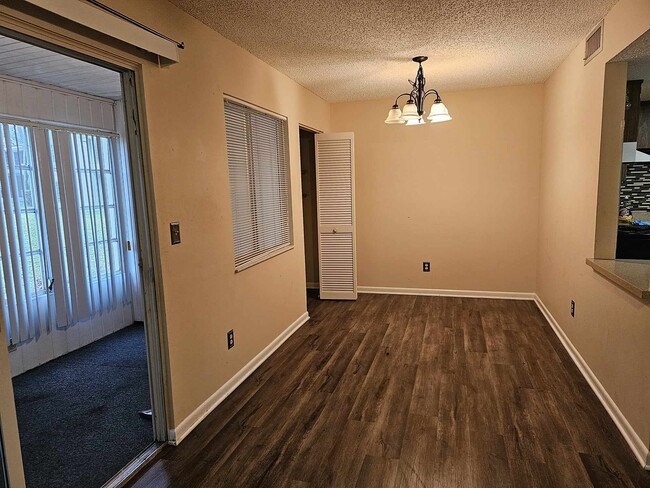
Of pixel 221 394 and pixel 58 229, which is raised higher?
pixel 58 229

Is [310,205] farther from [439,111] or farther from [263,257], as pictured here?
[439,111]

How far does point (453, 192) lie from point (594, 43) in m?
2.30

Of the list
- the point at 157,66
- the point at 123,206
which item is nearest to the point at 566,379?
the point at 157,66

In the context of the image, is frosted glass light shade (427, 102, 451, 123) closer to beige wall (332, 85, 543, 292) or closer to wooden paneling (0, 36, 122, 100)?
beige wall (332, 85, 543, 292)

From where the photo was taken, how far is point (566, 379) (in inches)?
114

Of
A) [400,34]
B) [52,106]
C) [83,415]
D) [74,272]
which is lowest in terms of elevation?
[83,415]

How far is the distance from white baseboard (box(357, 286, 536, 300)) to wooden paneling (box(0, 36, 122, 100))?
11.7 ft

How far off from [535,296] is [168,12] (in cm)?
451

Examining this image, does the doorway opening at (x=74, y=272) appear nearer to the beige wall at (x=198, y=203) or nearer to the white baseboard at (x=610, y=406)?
the beige wall at (x=198, y=203)

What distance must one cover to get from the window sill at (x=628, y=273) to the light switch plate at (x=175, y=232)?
234 centimetres

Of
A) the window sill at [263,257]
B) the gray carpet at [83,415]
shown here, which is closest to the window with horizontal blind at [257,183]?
the window sill at [263,257]

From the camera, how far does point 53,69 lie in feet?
10.0

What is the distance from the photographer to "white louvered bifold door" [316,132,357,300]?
4.82 meters

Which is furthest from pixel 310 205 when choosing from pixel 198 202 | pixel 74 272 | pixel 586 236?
pixel 586 236
